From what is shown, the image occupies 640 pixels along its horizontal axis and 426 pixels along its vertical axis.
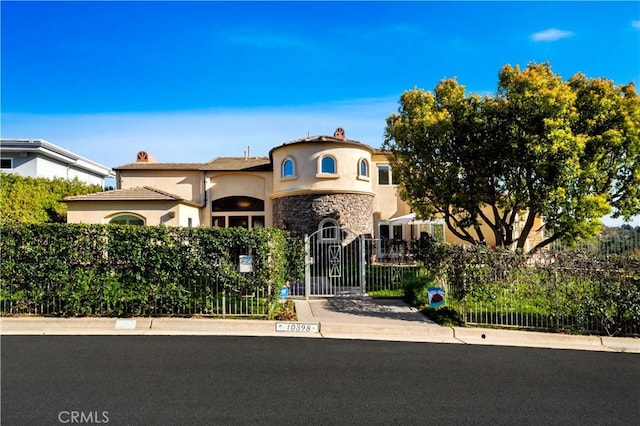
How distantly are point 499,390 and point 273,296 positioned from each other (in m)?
5.74

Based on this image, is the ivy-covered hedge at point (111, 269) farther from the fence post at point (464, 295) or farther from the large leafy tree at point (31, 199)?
the large leafy tree at point (31, 199)

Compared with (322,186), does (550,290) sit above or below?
below

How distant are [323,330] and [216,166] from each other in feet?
55.0

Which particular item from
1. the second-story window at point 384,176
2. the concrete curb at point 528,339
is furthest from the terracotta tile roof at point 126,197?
the concrete curb at point 528,339

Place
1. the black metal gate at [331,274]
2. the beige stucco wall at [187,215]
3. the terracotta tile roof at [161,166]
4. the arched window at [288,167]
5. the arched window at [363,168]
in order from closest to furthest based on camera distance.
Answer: the black metal gate at [331,274] → the beige stucco wall at [187,215] → the arched window at [288,167] → the arched window at [363,168] → the terracotta tile roof at [161,166]

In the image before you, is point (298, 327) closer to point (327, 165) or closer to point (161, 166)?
point (327, 165)

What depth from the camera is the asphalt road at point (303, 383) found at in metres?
4.56

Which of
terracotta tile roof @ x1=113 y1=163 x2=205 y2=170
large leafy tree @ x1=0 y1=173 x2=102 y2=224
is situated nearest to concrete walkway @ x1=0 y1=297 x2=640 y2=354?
large leafy tree @ x1=0 y1=173 x2=102 y2=224

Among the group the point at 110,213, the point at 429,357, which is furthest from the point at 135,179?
the point at 429,357

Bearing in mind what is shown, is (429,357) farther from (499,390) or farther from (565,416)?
(565,416)

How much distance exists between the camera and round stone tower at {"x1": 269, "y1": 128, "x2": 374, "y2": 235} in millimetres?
20422

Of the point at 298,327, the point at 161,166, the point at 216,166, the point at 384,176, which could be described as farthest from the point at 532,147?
the point at 161,166

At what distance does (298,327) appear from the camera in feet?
28.7

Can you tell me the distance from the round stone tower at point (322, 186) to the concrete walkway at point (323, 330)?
11.3 meters
